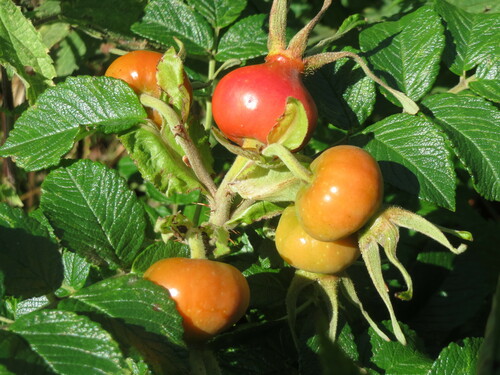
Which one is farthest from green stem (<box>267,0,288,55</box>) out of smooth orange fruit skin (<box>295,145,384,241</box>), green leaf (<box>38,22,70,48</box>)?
green leaf (<box>38,22,70,48</box>)

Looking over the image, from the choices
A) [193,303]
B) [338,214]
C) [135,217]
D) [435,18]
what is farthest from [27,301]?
[435,18]

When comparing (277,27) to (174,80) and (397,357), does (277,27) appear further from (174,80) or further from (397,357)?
(397,357)

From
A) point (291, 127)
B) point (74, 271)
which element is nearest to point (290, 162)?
point (291, 127)

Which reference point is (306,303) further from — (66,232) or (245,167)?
(66,232)

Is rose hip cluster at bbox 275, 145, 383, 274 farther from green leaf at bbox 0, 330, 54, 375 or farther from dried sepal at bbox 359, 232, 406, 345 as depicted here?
green leaf at bbox 0, 330, 54, 375

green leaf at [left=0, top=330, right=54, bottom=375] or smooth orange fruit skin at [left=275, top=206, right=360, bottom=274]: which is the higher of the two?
green leaf at [left=0, top=330, right=54, bottom=375]

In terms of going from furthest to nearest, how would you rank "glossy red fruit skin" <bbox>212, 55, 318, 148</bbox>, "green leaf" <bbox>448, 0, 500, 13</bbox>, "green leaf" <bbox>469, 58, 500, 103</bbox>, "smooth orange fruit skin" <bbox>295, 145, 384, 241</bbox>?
1. "green leaf" <bbox>448, 0, 500, 13</bbox>
2. "green leaf" <bbox>469, 58, 500, 103</bbox>
3. "glossy red fruit skin" <bbox>212, 55, 318, 148</bbox>
4. "smooth orange fruit skin" <bbox>295, 145, 384, 241</bbox>

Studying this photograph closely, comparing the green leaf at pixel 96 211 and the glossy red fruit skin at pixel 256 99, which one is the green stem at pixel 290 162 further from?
the green leaf at pixel 96 211
